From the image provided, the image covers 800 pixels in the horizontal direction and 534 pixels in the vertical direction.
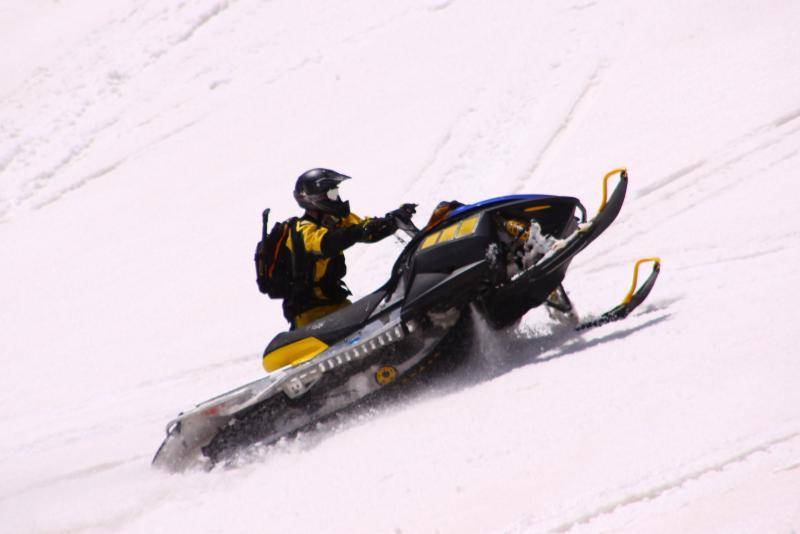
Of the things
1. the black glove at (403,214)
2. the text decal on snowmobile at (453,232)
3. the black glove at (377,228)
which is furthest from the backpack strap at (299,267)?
the text decal on snowmobile at (453,232)

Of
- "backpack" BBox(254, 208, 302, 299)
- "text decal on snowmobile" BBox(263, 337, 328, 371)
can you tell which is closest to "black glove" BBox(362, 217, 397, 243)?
"backpack" BBox(254, 208, 302, 299)

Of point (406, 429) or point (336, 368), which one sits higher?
point (336, 368)

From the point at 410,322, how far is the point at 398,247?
3609mm

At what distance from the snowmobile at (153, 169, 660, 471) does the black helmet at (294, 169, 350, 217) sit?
0.55m

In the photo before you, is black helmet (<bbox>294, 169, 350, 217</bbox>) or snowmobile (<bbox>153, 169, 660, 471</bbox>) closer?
snowmobile (<bbox>153, 169, 660, 471</bbox>)

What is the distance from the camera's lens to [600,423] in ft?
12.4

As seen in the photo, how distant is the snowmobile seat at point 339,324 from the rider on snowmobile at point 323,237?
0.25 meters

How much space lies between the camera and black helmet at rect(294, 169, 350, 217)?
5.60 meters

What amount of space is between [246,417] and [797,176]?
4360 millimetres

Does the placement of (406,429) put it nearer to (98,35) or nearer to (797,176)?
(797,176)

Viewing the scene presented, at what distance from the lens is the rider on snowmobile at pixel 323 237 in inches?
209

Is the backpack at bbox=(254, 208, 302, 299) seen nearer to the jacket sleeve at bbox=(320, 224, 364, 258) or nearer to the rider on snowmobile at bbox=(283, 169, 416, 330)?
the rider on snowmobile at bbox=(283, 169, 416, 330)

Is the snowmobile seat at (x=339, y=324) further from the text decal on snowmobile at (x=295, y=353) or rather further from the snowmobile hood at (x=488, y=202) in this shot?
the snowmobile hood at (x=488, y=202)

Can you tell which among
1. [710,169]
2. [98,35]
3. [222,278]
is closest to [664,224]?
[710,169]
